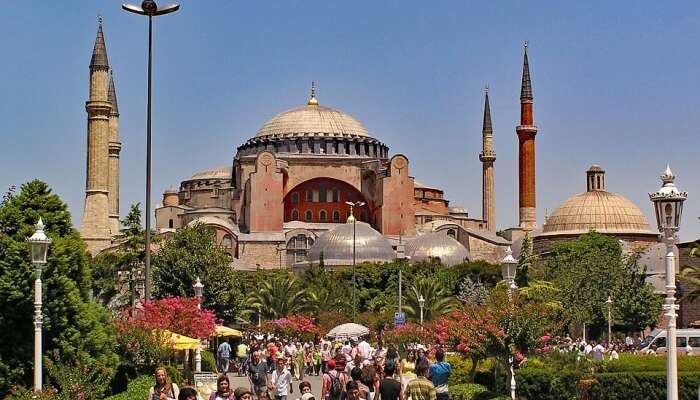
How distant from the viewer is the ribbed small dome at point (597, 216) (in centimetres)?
6806

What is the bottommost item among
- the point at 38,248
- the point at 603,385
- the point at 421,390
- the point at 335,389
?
the point at 603,385

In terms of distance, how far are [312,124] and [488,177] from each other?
1197 centimetres

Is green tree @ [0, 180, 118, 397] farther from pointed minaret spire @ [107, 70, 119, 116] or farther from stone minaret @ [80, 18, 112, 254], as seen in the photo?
pointed minaret spire @ [107, 70, 119, 116]

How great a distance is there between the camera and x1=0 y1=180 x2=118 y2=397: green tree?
18.3 meters

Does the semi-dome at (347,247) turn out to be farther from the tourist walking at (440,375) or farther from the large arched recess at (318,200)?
the tourist walking at (440,375)

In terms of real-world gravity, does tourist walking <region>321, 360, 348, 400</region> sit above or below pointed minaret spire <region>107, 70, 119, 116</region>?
below

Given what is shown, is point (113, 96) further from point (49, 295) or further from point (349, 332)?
point (49, 295)

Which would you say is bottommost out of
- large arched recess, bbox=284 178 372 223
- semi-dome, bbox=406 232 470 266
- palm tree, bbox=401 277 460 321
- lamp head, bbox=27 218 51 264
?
palm tree, bbox=401 277 460 321

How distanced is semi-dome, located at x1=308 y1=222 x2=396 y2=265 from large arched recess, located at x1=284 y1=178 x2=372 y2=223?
9.10 m

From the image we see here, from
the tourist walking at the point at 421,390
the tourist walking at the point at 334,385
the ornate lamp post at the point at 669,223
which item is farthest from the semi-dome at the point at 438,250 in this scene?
the ornate lamp post at the point at 669,223

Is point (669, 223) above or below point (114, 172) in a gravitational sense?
below

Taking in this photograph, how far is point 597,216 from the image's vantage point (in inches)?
2687

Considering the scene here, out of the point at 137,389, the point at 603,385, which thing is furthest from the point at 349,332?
the point at 603,385

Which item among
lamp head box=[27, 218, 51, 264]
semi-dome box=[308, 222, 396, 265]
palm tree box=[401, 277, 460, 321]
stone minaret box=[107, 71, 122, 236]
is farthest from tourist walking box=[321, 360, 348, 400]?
stone minaret box=[107, 71, 122, 236]
